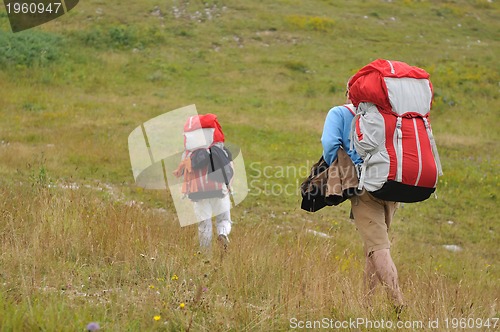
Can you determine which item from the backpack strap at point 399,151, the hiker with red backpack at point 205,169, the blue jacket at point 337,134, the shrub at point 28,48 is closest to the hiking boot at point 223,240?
the hiker with red backpack at point 205,169

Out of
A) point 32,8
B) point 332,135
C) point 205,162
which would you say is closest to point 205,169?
point 205,162

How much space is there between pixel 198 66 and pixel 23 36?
265 inches

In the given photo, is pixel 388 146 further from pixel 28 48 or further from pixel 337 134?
pixel 28 48

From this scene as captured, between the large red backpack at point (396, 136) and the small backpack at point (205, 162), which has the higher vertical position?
the large red backpack at point (396, 136)

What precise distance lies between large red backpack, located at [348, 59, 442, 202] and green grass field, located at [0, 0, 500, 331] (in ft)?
2.43

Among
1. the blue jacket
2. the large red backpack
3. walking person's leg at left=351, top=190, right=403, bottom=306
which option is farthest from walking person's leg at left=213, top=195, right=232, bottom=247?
the large red backpack

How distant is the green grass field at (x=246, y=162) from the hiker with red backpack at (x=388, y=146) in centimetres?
45

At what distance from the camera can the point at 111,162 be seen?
39.7ft

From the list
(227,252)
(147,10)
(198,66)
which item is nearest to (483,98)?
(198,66)

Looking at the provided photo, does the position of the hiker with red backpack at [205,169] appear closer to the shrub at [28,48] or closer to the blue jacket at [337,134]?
the blue jacket at [337,134]

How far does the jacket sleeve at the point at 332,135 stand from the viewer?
446 cm

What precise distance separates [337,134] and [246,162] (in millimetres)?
8373

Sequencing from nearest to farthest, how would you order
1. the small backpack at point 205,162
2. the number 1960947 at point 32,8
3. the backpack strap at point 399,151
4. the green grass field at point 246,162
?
the green grass field at point 246,162 < the backpack strap at point 399,151 < the small backpack at point 205,162 < the number 1960947 at point 32,8

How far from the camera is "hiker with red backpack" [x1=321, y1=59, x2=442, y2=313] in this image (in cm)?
408
